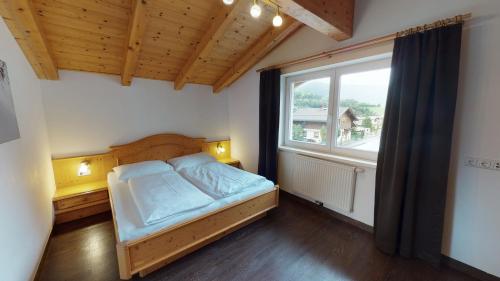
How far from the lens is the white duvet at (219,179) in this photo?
7.57 ft

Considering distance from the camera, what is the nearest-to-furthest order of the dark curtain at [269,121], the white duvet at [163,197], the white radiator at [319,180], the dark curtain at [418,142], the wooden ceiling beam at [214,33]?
the dark curtain at [418,142] → the white duvet at [163,197] → the wooden ceiling beam at [214,33] → the white radiator at [319,180] → the dark curtain at [269,121]

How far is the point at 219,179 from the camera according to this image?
102 inches

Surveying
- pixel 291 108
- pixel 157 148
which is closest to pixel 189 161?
pixel 157 148

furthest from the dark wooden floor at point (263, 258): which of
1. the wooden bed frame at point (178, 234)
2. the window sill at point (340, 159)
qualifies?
the window sill at point (340, 159)

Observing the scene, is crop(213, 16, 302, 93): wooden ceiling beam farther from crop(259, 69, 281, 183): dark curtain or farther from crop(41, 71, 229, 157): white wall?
crop(41, 71, 229, 157): white wall

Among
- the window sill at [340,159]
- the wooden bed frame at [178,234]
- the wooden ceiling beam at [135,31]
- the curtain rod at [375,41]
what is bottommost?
the wooden bed frame at [178,234]

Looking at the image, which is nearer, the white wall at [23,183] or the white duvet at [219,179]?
the white wall at [23,183]

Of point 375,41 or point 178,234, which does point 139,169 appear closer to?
point 178,234

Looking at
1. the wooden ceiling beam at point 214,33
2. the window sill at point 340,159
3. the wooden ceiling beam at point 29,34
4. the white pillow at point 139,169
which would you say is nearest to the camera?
the wooden ceiling beam at point 29,34

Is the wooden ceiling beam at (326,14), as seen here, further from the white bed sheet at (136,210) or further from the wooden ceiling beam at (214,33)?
the white bed sheet at (136,210)

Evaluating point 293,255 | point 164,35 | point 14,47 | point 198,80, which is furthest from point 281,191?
point 14,47

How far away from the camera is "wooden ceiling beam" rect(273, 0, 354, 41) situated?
1.65 metres

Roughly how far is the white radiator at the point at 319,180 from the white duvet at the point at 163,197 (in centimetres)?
138

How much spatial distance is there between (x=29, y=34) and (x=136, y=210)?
182 centimetres
